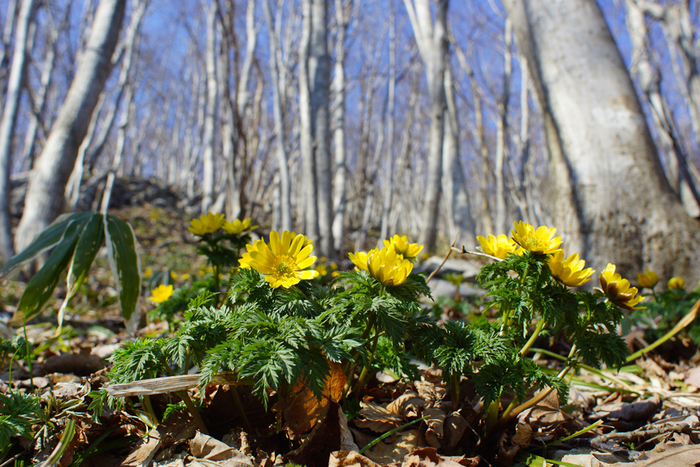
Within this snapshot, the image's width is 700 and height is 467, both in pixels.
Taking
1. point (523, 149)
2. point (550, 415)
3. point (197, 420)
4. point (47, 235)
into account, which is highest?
point (523, 149)

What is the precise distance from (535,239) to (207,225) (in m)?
1.30

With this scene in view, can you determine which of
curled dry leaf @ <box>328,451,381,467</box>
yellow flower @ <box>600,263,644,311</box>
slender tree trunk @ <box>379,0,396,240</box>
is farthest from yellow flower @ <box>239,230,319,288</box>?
slender tree trunk @ <box>379,0,396,240</box>

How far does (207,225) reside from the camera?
169 centimetres

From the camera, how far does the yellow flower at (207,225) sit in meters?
1.67

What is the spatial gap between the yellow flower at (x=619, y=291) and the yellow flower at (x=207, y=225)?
145 centimetres

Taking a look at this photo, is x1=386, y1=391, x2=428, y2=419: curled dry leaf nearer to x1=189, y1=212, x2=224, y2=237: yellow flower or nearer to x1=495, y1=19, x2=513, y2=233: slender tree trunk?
x1=189, y1=212, x2=224, y2=237: yellow flower

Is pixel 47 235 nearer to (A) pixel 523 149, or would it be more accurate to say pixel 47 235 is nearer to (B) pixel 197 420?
(B) pixel 197 420

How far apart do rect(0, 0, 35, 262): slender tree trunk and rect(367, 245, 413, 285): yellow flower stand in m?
4.59

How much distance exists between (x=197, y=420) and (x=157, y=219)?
464 inches

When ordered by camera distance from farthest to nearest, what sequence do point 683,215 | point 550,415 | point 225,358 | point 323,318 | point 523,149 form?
point 523,149 → point 683,215 → point 550,415 → point 323,318 → point 225,358

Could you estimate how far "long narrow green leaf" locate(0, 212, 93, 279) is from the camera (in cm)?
168

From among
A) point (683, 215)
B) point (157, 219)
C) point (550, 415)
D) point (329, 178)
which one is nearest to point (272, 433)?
point (550, 415)

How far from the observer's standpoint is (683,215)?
8.38 ft

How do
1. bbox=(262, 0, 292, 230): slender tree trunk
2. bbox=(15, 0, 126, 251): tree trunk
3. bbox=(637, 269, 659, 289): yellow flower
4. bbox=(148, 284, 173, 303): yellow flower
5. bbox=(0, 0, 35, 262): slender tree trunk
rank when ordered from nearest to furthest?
bbox=(148, 284, 173, 303): yellow flower → bbox=(637, 269, 659, 289): yellow flower → bbox=(15, 0, 126, 251): tree trunk → bbox=(0, 0, 35, 262): slender tree trunk → bbox=(262, 0, 292, 230): slender tree trunk
